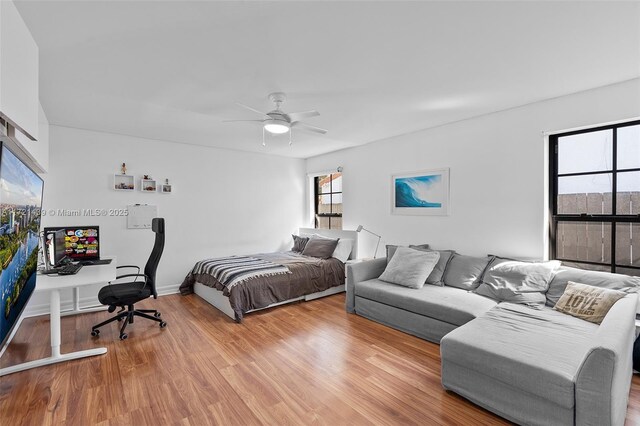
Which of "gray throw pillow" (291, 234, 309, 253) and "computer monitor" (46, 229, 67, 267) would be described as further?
"gray throw pillow" (291, 234, 309, 253)

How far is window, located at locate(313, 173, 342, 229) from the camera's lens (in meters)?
5.88

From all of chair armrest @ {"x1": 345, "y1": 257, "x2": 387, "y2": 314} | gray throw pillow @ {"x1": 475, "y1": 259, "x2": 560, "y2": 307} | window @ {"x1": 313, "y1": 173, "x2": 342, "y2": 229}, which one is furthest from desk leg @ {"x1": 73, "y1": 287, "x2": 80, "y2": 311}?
gray throw pillow @ {"x1": 475, "y1": 259, "x2": 560, "y2": 307}

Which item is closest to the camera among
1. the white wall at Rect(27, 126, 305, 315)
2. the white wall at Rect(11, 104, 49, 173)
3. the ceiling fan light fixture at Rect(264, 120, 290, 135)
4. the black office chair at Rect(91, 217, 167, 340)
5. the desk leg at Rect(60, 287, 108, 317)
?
the white wall at Rect(11, 104, 49, 173)

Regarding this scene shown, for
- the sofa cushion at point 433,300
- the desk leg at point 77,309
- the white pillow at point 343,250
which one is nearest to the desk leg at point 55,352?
the desk leg at point 77,309

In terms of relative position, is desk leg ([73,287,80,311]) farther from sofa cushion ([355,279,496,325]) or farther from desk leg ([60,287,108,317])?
sofa cushion ([355,279,496,325])

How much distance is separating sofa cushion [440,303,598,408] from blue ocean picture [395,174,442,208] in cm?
194

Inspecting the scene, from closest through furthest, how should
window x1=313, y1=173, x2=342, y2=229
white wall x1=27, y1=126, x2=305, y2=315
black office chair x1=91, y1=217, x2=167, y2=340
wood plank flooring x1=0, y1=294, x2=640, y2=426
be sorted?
wood plank flooring x1=0, y1=294, x2=640, y2=426 < black office chair x1=91, y1=217, x2=167, y2=340 < white wall x1=27, y1=126, x2=305, y2=315 < window x1=313, y1=173, x2=342, y2=229

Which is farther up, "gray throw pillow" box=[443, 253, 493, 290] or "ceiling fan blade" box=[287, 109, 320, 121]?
"ceiling fan blade" box=[287, 109, 320, 121]

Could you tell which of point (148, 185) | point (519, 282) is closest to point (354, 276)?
point (519, 282)

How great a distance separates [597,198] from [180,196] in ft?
17.7

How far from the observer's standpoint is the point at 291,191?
6.29 meters

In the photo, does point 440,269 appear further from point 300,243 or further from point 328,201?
point 328,201

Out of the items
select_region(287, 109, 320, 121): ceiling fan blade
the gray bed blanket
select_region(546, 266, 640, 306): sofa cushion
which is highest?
select_region(287, 109, 320, 121): ceiling fan blade

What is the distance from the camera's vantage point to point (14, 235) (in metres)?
1.49
